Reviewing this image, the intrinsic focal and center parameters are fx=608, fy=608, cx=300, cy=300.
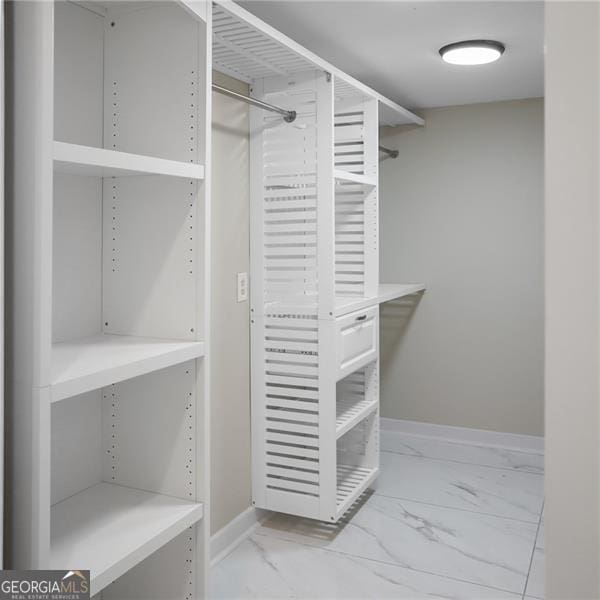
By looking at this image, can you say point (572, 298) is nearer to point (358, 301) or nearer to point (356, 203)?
point (358, 301)

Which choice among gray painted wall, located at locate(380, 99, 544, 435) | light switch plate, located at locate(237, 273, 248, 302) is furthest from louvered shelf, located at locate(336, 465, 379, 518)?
gray painted wall, located at locate(380, 99, 544, 435)

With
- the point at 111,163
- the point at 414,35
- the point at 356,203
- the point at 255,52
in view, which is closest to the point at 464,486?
the point at 356,203

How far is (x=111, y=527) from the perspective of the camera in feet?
4.82

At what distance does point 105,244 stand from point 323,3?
3.93 ft

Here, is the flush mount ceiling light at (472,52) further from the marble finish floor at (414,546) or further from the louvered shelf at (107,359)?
the marble finish floor at (414,546)

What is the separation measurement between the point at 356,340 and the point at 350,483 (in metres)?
0.72

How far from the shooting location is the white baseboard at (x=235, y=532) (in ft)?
8.31

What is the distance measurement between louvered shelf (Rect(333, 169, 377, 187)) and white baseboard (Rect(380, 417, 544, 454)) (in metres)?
1.86

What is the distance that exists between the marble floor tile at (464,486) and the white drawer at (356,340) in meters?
0.79

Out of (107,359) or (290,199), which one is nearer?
(107,359)

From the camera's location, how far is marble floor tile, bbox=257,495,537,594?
8.21ft

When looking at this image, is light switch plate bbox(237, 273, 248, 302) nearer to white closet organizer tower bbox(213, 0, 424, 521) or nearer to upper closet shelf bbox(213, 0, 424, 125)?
white closet organizer tower bbox(213, 0, 424, 521)

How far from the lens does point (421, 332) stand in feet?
13.7

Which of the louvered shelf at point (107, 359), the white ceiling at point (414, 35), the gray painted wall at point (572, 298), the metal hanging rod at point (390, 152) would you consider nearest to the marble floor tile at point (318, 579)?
the louvered shelf at point (107, 359)
